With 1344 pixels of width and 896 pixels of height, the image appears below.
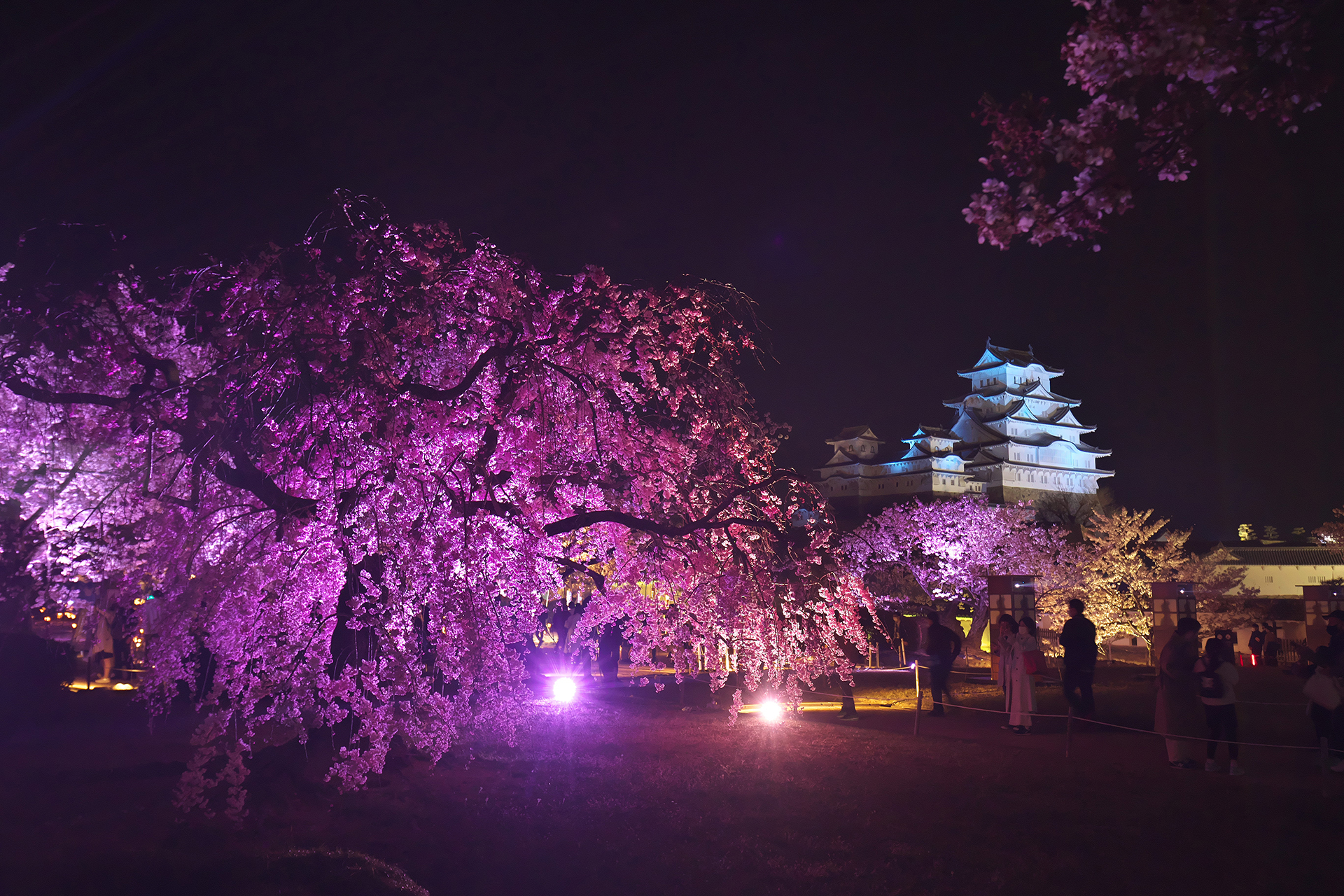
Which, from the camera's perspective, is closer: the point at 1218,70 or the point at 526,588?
the point at 1218,70

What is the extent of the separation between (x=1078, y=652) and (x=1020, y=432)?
7279 centimetres

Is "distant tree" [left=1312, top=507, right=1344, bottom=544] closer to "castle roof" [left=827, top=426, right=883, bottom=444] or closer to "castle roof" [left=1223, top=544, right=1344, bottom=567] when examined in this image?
"castle roof" [left=1223, top=544, right=1344, bottom=567]

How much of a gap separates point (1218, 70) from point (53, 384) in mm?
9574

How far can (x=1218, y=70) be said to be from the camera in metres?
4.11

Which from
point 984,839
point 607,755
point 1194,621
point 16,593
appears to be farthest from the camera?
point 16,593

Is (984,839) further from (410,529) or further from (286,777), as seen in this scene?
(286,777)

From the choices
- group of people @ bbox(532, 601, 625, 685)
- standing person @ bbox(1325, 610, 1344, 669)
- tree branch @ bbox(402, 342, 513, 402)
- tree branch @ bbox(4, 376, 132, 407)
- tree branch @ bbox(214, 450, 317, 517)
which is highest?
tree branch @ bbox(402, 342, 513, 402)

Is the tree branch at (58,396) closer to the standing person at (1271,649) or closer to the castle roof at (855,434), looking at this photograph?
the standing person at (1271,649)

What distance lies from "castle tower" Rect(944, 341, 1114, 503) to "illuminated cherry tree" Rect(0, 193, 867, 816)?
71758mm

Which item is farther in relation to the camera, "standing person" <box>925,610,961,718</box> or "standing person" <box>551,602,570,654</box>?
"standing person" <box>551,602,570,654</box>

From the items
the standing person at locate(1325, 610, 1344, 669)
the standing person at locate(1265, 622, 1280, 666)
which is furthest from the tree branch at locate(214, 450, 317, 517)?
the standing person at locate(1265, 622, 1280, 666)

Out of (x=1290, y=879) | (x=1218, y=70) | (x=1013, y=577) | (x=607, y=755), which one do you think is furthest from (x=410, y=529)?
(x=1013, y=577)

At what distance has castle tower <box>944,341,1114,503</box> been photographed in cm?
7725

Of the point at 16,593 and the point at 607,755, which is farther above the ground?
the point at 16,593
